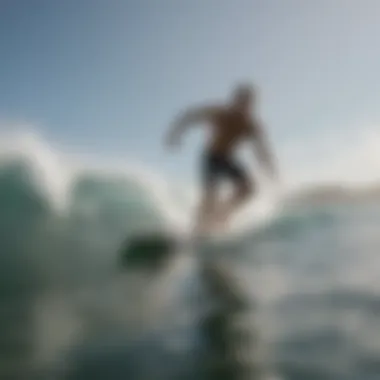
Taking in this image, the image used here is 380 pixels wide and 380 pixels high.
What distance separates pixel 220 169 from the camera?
1885 millimetres

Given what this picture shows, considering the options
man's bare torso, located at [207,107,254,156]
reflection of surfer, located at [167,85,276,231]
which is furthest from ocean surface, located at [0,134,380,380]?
man's bare torso, located at [207,107,254,156]

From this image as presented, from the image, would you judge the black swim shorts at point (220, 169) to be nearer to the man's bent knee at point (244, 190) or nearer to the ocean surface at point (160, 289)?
the man's bent knee at point (244, 190)

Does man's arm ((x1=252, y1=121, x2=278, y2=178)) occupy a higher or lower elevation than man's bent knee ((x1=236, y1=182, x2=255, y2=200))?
higher

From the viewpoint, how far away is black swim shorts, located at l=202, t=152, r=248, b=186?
1.89 m

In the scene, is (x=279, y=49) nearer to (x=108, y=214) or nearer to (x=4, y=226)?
(x=108, y=214)

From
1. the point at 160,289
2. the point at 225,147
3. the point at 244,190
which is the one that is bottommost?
the point at 160,289

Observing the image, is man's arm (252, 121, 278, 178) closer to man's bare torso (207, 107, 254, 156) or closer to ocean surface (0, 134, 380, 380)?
man's bare torso (207, 107, 254, 156)

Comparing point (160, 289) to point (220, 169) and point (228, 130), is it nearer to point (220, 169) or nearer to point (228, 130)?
point (220, 169)

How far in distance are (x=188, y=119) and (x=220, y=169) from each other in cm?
16

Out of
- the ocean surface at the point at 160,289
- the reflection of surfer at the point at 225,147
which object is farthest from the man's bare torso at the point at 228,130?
the ocean surface at the point at 160,289

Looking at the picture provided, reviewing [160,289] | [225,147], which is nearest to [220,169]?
[225,147]

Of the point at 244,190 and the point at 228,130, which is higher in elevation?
the point at 228,130

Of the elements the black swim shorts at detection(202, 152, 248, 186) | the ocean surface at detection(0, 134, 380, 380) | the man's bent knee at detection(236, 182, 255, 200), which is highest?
the black swim shorts at detection(202, 152, 248, 186)

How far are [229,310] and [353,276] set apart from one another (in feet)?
1.14
